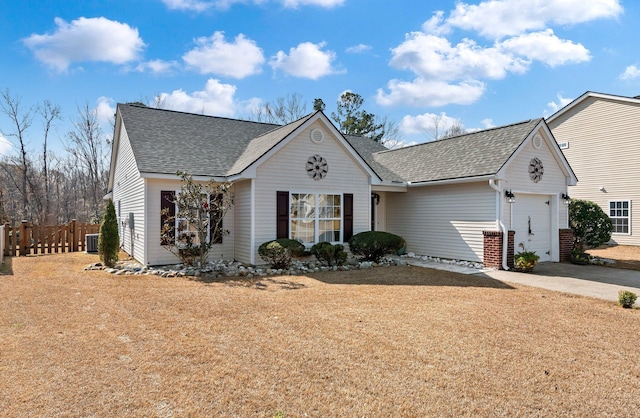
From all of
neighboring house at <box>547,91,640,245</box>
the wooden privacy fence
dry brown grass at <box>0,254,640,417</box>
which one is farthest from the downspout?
the wooden privacy fence

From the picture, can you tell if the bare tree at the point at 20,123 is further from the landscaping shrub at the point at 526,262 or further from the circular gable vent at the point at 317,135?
the landscaping shrub at the point at 526,262

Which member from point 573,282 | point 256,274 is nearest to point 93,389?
point 256,274

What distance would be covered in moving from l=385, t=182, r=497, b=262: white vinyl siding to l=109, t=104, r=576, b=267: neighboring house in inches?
1.5

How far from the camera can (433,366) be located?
13.6 ft

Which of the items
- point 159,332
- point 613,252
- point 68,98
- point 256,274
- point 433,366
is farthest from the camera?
point 68,98

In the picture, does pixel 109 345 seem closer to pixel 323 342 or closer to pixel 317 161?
pixel 323 342

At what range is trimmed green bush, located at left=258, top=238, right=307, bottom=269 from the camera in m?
10.6

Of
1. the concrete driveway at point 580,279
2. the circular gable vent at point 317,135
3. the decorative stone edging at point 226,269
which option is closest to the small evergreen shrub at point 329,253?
the decorative stone edging at point 226,269

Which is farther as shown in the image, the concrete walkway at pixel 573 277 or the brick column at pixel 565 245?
the brick column at pixel 565 245

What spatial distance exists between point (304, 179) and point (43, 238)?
10877 millimetres

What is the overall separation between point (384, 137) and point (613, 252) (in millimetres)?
23514

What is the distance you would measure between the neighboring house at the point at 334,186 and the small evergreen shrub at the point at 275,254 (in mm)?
518

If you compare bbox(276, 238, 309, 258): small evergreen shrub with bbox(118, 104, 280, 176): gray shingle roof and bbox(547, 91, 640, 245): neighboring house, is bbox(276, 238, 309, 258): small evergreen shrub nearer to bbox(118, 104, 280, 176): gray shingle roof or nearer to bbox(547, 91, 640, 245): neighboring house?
bbox(118, 104, 280, 176): gray shingle roof

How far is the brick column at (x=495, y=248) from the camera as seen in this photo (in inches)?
450
